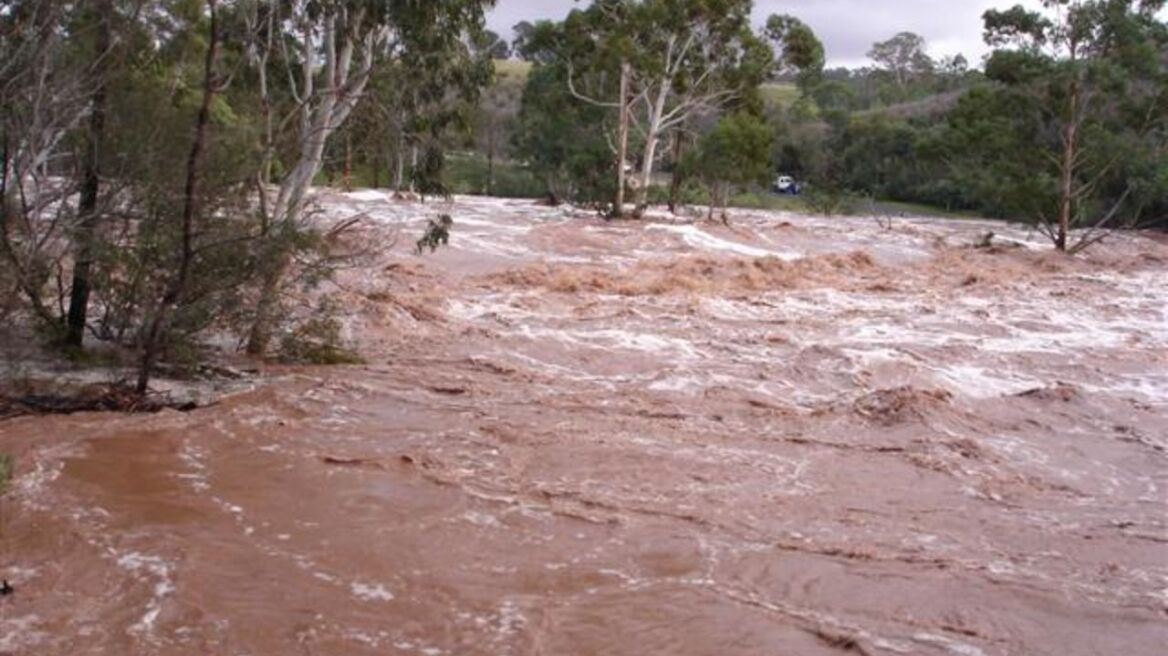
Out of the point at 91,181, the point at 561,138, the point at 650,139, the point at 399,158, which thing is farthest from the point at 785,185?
the point at 91,181

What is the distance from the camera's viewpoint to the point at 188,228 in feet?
29.9

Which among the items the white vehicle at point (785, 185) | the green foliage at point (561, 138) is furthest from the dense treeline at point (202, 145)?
the white vehicle at point (785, 185)

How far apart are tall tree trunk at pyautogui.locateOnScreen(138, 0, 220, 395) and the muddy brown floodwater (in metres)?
0.64

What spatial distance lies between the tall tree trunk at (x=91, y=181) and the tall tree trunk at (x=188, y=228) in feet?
2.83

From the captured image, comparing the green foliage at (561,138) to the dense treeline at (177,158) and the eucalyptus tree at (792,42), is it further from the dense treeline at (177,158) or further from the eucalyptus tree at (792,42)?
the dense treeline at (177,158)

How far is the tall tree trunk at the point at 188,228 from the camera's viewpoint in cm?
880

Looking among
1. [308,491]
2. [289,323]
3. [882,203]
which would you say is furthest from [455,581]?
[882,203]

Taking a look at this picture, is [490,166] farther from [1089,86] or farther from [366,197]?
[1089,86]

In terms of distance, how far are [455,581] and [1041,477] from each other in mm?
5085

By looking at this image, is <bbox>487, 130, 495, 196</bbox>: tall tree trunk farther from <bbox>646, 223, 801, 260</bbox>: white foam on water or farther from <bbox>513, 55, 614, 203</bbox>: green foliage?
<bbox>646, 223, 801, 260</bbox>: white foam on water

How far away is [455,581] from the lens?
5965 millimetres

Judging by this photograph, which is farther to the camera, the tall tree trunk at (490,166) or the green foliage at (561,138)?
the tall tree trunk at (490,166)

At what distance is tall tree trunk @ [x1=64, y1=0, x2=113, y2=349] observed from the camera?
9.69 metres

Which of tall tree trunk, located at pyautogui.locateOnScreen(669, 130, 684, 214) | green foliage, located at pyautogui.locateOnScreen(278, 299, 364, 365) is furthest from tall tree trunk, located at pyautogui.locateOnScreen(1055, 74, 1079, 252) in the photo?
green foliage, located at pyautogui.locateOnScreen(278, 299, 364, 365)
